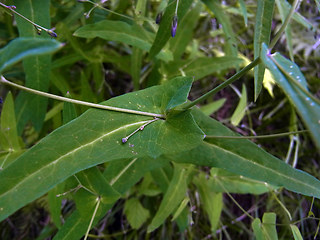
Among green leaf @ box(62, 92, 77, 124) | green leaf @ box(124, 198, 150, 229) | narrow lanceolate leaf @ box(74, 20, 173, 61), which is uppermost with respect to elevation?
narrow lanceolate leaf @ box(74, 20, 173, 61)

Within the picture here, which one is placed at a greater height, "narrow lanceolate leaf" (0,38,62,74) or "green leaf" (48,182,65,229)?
"narrow lanceolate leaf" (0,38,62,74)

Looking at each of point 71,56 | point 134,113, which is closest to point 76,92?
point 71,56

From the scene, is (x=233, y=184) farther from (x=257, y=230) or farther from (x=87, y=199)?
(x=87, y=199)

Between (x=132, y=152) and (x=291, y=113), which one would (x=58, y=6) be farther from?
(x=291, y=113)

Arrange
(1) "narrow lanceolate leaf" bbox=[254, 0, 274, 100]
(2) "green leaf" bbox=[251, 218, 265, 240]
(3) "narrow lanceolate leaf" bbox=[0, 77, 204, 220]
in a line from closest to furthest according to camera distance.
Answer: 1. (3) "narrow lanceolate leaf" bbox=[0, 77, 204, 220]
2. (1) "narrow lanceolate leaf" bbox=[254, 0, 274, 100]
3. (2) "green leaf" bbox=[251, 218, 265, 240]

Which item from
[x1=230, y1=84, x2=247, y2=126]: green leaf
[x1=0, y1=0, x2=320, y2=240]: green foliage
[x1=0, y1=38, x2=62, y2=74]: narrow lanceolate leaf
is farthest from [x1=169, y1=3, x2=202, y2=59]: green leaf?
[x1=0, y1=38, x2=62, y2=74]: narrow lanceolate leaf

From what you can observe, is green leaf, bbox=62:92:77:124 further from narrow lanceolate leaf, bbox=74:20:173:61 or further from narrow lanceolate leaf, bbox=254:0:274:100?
narrow lanceolate leaf, bbox=254:0:274:100

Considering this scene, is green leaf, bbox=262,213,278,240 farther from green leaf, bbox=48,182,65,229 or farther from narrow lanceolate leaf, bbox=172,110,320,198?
green leaf, bbox=48,182,65,229

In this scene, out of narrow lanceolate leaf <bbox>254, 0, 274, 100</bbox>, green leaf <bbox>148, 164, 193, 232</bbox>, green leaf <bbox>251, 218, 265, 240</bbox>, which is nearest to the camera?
narrow lanceolate leaf <bbox>254, 0, 274, 100</bbox>

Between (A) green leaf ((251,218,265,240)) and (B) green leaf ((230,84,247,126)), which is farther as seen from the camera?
(B) green leaf ((230,84,247,126))
